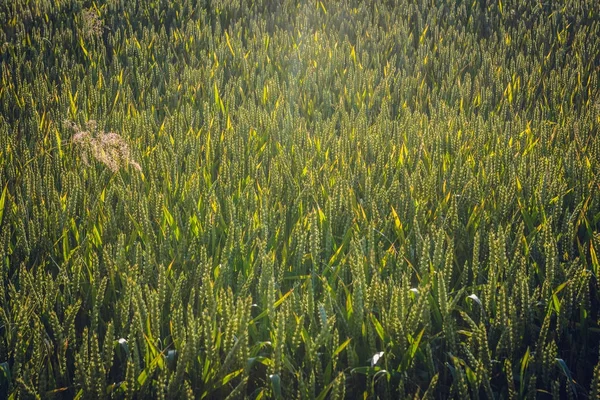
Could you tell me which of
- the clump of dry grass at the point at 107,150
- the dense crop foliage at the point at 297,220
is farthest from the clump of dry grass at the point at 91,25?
the clump of dry grass at the point at 107,150

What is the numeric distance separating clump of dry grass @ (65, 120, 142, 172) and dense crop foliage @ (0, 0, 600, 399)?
0.03 feet

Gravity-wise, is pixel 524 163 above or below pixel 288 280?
above

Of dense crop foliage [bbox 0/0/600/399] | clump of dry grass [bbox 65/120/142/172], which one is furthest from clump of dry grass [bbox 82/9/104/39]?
clump of dry grass [bbox 65/120/142/172]

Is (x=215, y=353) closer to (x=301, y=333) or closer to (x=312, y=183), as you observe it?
(x=301, y=333)

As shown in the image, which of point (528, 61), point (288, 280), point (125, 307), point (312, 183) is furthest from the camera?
point (528, 61)

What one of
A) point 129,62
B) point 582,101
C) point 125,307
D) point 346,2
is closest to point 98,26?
point 129,62

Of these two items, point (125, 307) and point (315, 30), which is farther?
point (315, 30)

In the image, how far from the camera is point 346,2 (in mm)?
4820

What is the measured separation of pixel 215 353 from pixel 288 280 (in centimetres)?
41

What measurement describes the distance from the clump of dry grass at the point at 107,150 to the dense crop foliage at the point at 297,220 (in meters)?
0.01

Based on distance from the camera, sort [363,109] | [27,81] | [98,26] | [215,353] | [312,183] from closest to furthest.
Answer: [215,353] → [312,183] → [363,109] → [27,81] → [98,26]

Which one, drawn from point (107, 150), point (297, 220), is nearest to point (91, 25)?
point (107, 150)

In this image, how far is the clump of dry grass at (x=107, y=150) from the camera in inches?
80.2

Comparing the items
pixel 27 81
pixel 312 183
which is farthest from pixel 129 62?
pixel 312 183
